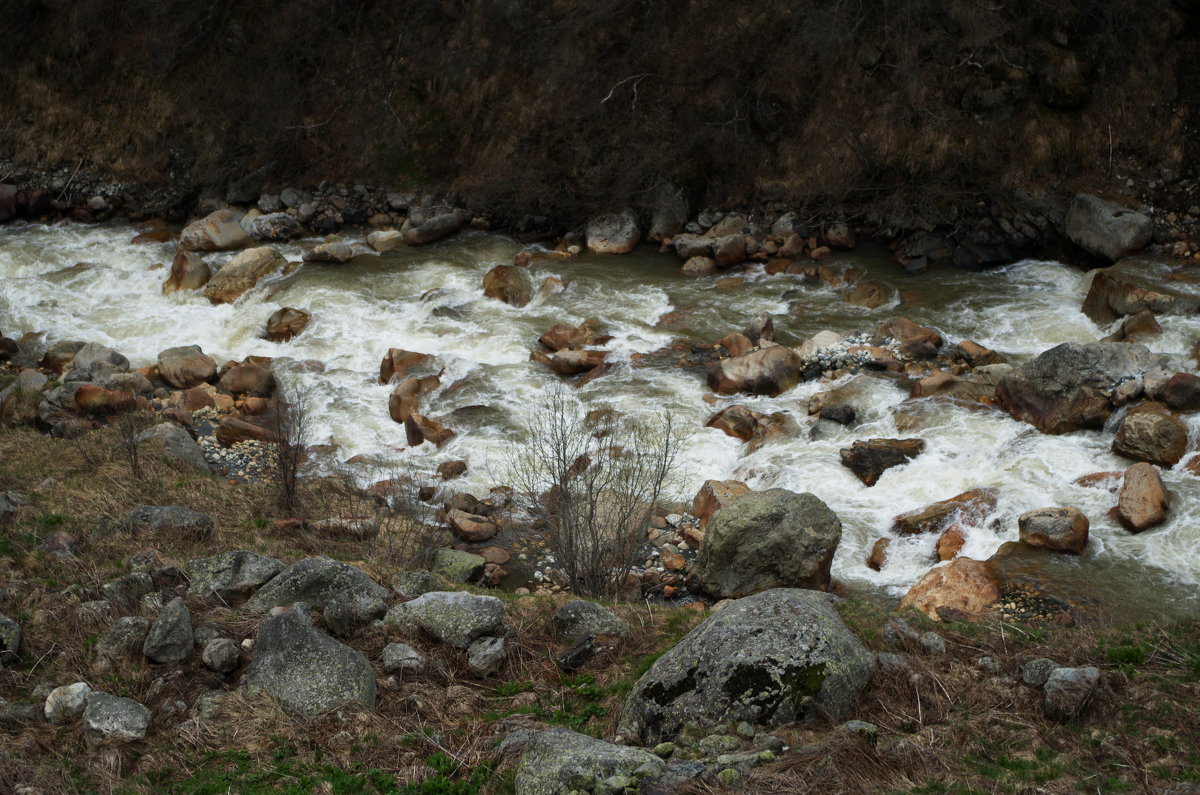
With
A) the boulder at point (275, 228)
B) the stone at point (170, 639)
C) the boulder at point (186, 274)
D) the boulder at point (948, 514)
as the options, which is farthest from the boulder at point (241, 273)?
the boulder at point (948, 514)

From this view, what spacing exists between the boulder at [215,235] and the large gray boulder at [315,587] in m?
15.3

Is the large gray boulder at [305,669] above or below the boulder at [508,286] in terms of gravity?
above

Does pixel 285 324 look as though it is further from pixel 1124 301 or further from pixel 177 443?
pixel 1124 301

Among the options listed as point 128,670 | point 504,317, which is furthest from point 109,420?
point 128,670

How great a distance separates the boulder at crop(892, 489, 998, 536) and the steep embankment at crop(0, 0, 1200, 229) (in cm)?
973

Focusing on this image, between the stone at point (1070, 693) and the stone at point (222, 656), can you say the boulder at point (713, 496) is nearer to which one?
the stone at point (1070, 693)

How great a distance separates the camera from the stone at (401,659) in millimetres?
7645

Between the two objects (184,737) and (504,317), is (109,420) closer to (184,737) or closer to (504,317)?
(504,317)

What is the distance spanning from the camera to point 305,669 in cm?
724

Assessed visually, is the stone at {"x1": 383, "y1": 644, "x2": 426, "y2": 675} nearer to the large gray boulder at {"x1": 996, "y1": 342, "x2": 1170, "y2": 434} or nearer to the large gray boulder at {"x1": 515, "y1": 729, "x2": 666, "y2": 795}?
the large gray boulder at {"x1": 515, "y1": 729, "x2": 666, "y2": 795}

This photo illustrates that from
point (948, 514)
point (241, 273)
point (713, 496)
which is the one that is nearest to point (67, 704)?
point (713, 496)

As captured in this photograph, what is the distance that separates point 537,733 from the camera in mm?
6703

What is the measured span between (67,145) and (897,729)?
26.8m

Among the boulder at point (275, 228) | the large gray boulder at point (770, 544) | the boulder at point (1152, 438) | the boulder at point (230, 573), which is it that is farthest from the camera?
the boulder at point (275, 228)
